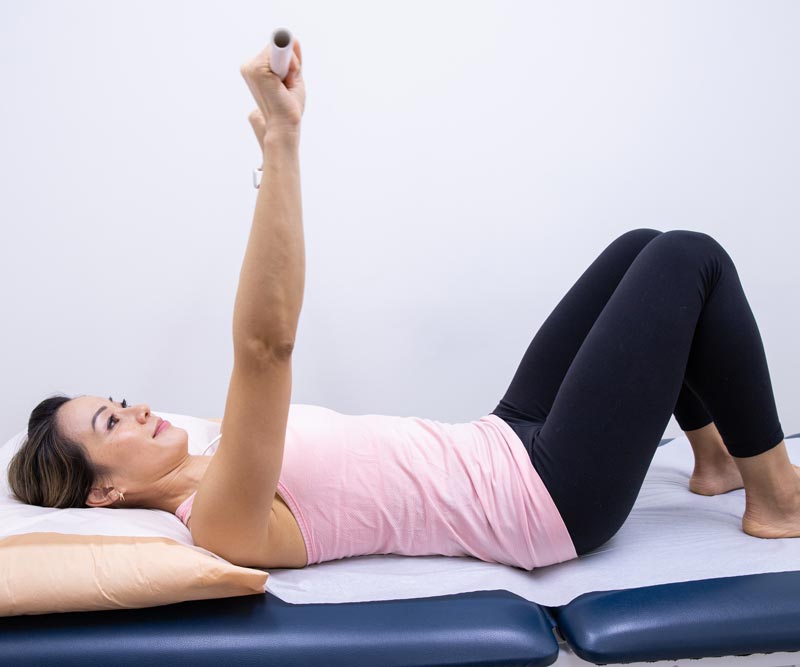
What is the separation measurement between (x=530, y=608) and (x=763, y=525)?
1.67ft

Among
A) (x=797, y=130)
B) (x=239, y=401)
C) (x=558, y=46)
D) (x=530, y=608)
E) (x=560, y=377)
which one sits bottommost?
(x=530, y=608)

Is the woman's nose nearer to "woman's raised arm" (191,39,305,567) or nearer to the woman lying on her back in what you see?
the woman lying on her back

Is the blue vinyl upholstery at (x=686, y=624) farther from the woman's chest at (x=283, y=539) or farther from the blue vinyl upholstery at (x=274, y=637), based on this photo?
the woman's chest at (x=283, y=539)

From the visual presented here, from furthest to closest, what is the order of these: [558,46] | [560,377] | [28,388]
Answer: [558,46] < [28,388] < [560,377]

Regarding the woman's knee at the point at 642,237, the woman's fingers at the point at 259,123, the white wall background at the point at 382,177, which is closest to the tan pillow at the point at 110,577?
the woman's fingers at the point at 259,123

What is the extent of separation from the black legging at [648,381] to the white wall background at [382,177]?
43.8 inches

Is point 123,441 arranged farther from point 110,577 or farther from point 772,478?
point 772,478

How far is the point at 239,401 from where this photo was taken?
1044 mm

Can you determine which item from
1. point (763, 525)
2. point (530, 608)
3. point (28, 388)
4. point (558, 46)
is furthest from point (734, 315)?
point (28, 388)

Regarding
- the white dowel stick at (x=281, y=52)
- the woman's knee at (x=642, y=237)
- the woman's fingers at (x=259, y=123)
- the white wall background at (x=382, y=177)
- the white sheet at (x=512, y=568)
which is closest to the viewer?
the white dowel stick at (x=281, y=52)

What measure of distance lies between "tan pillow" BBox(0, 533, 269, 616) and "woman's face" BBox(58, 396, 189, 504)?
0.79 ft

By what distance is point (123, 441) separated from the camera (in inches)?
53.1

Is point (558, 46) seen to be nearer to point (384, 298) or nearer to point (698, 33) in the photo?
point (698, 33)

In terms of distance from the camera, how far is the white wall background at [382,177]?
2.24 m
